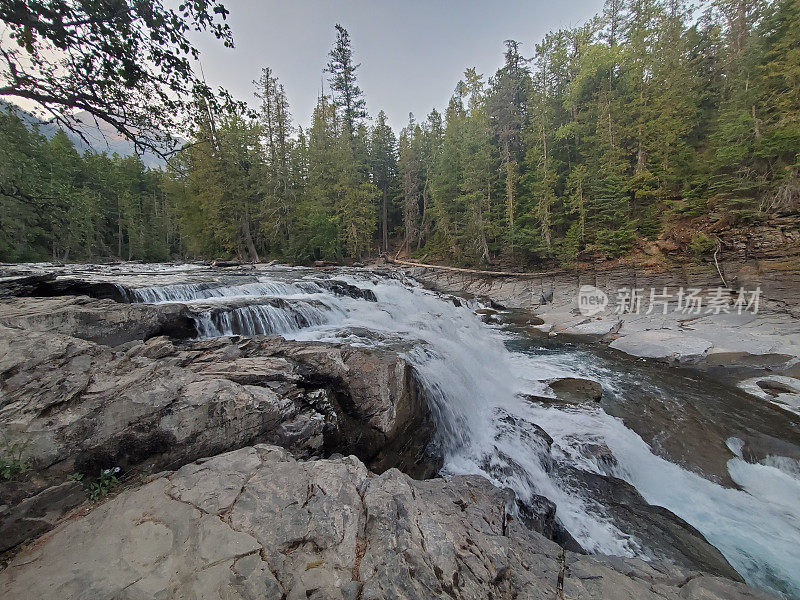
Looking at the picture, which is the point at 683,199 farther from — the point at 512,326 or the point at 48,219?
the point at 48,219

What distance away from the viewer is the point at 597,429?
18.2 ft

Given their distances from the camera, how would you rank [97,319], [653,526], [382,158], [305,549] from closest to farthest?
[305,549] → [653,526] → [97,319] → [382,158]

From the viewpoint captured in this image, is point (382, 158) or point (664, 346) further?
point (382, 158)

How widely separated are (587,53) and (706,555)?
24779 millimetres

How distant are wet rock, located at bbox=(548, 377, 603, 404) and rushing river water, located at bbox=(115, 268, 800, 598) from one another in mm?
223

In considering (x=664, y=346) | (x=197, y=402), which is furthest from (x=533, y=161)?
(x=197, y=402)

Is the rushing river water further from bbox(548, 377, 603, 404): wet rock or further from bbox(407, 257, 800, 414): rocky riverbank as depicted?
bbox(407, 257, 800, 414): rocky riverbank

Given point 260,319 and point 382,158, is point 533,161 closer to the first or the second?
point 382,158

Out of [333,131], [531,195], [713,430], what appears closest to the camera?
[713,430]

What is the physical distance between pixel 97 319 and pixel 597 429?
919cm

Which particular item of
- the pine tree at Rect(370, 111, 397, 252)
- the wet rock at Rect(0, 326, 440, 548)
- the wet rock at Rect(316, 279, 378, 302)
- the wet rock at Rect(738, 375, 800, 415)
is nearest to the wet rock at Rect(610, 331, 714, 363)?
the wet rock at Rect(738, 375, 800, 415)

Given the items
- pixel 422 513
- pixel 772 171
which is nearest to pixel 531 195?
pixel 772 171

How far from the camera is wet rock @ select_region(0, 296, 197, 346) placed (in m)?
4.50

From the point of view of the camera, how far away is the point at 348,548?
201 cm
